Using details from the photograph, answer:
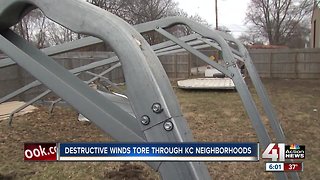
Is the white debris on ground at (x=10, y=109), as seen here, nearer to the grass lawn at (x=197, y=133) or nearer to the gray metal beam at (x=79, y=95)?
the grass lawn at (x=197, y=133)

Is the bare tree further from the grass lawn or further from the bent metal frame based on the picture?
the bent metal frame

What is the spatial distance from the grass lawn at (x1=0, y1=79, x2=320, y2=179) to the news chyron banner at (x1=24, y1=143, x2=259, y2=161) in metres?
1.24

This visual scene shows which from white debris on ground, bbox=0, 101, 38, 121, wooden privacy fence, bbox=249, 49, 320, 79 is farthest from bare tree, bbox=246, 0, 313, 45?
white debris on ground, bbox=0, 101, 38, 121

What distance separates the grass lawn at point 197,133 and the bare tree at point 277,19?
119 ft

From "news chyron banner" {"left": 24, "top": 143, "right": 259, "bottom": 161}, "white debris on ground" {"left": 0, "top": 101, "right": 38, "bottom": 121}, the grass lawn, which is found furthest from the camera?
"white debris on ground" {"left": 0, "top": 101, "right": 38, "bottom": 121}

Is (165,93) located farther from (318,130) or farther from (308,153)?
(318,130)

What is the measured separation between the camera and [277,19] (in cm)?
4481

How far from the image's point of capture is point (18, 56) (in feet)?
4.11

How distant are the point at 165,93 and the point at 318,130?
6.08 meters

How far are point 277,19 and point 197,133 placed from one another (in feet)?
142

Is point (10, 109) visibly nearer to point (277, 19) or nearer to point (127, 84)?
point (127, 84)

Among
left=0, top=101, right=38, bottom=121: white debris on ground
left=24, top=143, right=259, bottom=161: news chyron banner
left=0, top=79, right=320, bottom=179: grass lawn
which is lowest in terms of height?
left=0, top=79, right=320, bottom=179: grass lawn

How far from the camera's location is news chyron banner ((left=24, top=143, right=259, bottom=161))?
107 cm

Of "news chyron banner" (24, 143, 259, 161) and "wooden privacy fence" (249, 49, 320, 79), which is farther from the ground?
"news chyron banner" (24, 143, 259, 161)
